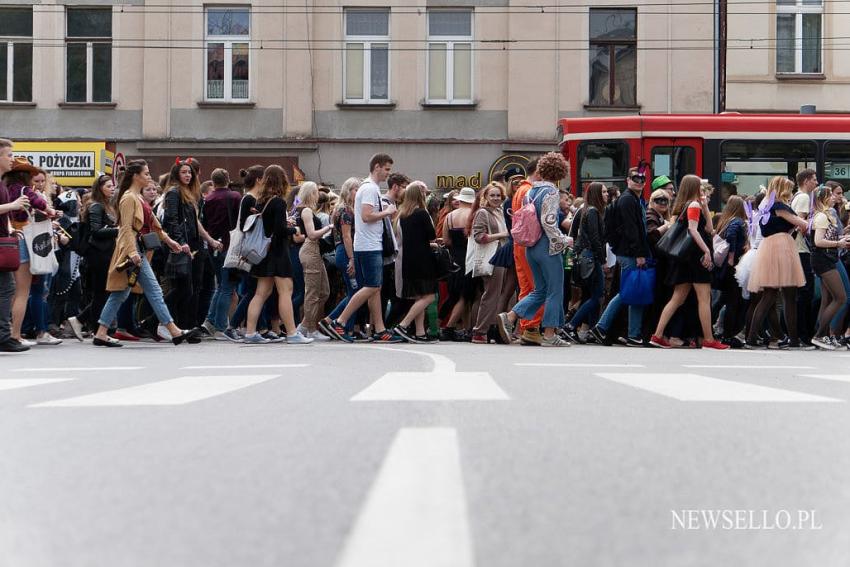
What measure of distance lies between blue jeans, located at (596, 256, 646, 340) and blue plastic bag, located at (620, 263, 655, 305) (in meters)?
0.10

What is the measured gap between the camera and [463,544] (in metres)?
2.64

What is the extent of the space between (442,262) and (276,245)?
1956 millimetres

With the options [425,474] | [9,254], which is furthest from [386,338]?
[425,474]

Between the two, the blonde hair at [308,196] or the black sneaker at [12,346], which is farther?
the blonde hair at [308,196]

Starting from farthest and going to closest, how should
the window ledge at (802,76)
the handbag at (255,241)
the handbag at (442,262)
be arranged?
the window ledge at (802,76) → the handbag at (442,262) → the handbag at (255,241)

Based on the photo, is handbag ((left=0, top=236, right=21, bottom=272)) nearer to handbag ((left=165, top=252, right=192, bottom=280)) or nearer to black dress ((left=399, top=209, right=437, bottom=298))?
handbag ((left=165, top=252, right=192, bottom=280))

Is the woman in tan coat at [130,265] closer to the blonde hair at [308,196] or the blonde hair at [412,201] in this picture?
the blonde hair at [308,196]

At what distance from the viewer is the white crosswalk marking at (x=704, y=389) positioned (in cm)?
613

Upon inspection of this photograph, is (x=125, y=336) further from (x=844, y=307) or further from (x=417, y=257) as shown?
(x=844, y=307)

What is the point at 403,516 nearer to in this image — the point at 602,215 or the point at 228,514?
the point at 228,514

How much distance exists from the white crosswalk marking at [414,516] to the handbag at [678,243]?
991cm

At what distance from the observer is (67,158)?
28.0m

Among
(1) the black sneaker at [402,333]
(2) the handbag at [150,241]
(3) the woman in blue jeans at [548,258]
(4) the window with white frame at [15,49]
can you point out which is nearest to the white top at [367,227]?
(1) the black sneaker at [402,333]

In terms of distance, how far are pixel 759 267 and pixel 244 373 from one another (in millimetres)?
7504
